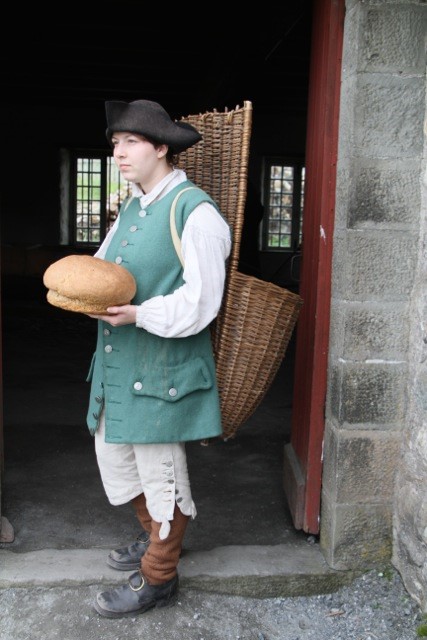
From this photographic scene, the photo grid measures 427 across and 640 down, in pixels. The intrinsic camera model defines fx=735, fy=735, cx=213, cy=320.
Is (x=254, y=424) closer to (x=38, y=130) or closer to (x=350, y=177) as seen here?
(x=350, y=177)

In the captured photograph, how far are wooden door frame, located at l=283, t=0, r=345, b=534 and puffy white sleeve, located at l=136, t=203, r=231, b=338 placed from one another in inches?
26.7

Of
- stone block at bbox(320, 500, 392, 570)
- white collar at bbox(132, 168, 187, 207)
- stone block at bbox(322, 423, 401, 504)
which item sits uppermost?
white collar at bbox(132, 168, 187, 207)

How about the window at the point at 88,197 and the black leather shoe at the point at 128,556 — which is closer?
the black leather shoe at the point at 128,556

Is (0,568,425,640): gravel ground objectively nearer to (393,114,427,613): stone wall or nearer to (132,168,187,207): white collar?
(393,114,427,613): stone wall

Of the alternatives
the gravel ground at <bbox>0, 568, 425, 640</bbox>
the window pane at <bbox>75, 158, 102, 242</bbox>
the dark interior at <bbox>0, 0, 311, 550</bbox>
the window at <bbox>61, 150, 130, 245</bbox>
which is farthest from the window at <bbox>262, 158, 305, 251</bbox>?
the gravel ground at <bbox>0, 568, 425, 640</bbox>

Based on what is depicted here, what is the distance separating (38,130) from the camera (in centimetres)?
1320

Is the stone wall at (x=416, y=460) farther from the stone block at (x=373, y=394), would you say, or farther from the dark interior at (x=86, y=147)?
the dark interior at (x=86, y=147)

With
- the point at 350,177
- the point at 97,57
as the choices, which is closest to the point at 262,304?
the point at 350,177

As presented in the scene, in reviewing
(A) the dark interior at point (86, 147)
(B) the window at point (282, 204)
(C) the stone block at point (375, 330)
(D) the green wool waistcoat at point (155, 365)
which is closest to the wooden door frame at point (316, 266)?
(C) the stone block at point (375, 330)

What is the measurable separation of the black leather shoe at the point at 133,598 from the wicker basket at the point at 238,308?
64 centimetres

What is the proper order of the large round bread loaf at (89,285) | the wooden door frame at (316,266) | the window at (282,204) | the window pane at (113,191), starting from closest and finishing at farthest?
the large round bread loaf at (89,285) → the wooden door frame at (316,266) → the window at (282,204) → the window pane at (113,191)

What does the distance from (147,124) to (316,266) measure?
1.06 m

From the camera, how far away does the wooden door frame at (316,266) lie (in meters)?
2.87

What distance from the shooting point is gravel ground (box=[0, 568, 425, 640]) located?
104 inches
